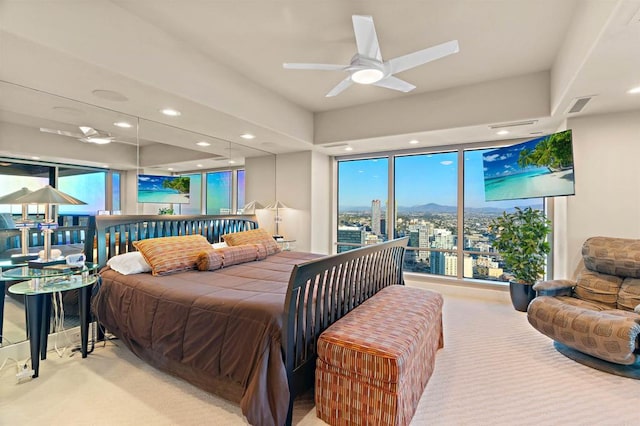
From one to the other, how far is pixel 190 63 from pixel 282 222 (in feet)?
10.9

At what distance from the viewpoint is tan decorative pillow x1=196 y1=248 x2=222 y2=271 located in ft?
A: 10.2

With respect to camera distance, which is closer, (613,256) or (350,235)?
(613,256)

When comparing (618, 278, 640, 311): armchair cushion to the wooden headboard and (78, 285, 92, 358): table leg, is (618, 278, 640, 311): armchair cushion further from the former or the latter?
(78, 285, 92, 358): table leg

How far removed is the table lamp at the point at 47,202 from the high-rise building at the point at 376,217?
4.67m

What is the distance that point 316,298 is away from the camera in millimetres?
2096

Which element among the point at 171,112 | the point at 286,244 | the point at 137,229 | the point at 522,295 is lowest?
the point at 522,295

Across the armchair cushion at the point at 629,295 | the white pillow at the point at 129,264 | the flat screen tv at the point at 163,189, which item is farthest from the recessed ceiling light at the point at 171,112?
the armchair cushion at the point at 629,295

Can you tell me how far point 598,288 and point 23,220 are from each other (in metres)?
5.64

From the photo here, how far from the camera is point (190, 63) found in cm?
298

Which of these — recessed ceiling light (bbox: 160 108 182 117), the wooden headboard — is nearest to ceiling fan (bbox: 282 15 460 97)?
recessed ceiling light (bbox: 160 108 182 117)

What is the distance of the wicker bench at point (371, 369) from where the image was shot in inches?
67.2

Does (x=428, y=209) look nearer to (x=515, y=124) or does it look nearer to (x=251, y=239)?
(x=515, y=124)

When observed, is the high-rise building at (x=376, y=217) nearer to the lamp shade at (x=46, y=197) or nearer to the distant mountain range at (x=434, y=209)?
the distant mountain range at (x=434, y=209)

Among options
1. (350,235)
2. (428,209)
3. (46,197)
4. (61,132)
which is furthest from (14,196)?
(428,209)
